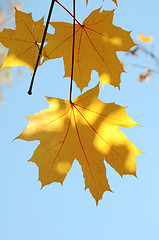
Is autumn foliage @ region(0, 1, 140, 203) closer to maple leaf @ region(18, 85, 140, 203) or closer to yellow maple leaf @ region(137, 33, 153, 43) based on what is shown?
maple leaf @ region(18, 85, 140, 203)

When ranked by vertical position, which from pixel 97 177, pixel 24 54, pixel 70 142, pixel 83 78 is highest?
pixel 24 54

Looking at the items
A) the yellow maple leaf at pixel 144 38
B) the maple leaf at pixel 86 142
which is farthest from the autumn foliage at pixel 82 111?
the yellow maple leaf at pixel 144 38

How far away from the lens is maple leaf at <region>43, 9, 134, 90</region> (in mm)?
653

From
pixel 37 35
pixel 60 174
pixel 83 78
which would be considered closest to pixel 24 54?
pixel 37 35

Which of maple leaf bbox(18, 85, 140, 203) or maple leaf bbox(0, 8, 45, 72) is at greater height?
maple leaf bbox(0, 8, 45, 72)

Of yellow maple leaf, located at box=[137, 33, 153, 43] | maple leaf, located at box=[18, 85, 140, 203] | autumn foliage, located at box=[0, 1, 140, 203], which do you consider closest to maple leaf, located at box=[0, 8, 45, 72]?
autumn foliage, located at box=[0, 1, 140, 203]

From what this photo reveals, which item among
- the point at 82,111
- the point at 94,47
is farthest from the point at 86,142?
the point at 94,47

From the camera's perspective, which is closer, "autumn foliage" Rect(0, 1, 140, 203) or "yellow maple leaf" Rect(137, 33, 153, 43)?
"autumn foliage" Rect(0, 1, 140, 203)

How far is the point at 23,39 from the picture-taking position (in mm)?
655

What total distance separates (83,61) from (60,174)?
0.94 feet

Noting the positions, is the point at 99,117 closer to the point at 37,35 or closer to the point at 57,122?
the point at 57,122

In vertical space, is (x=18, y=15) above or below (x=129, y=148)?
above

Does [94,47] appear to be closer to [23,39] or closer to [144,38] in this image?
[23,39]

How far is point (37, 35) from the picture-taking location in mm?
652
